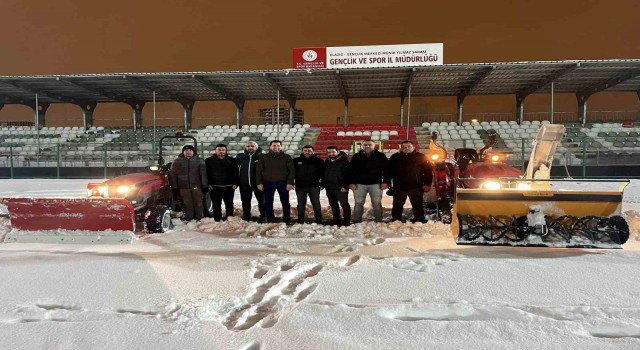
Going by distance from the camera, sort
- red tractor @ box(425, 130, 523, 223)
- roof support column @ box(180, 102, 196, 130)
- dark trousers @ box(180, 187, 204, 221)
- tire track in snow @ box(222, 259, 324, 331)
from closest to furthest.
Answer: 1. tire track in snow @ box(222, 259, 324, 331)
2. red tractor @ box(425, 130, 523, 223)
3. dark trousers @ box(180, 187, 204, 221)
4. roof support column @ box(180, 102, 196, 130)

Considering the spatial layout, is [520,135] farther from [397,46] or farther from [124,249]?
[124,249]

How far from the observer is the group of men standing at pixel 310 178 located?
647 centimetres

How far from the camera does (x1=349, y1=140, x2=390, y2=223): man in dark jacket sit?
6.56 meters

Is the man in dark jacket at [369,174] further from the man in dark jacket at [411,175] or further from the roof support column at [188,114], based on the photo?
the roof support column at [188,114]

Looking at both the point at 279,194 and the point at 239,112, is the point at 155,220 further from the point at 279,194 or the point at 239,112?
the point at 239,112

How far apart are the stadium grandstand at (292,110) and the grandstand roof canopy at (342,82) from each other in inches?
2.1

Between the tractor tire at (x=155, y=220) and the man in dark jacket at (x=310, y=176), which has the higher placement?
the man in dark jacket at (x=310, y=176)

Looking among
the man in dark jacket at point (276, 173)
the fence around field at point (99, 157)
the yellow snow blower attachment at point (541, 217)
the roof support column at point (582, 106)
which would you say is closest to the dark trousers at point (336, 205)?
the man in dark jacket at point (276, 173)

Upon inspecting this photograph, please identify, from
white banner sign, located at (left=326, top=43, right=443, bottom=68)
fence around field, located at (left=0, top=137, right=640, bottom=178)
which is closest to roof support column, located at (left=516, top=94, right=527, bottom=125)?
fence around field, located at (left=0, top=137, right=640, bottom=178)

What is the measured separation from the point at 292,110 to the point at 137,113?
10.1 meters

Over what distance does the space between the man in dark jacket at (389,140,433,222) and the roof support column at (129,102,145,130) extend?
22385 mm

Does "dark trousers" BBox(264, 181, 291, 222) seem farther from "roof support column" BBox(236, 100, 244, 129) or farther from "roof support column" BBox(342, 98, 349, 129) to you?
"roof support column" BBox(236, 100, 244, 129)

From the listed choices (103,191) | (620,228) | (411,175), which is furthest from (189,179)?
(620,228)

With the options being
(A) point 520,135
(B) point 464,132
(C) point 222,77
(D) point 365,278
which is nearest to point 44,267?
(D) point 365,278
